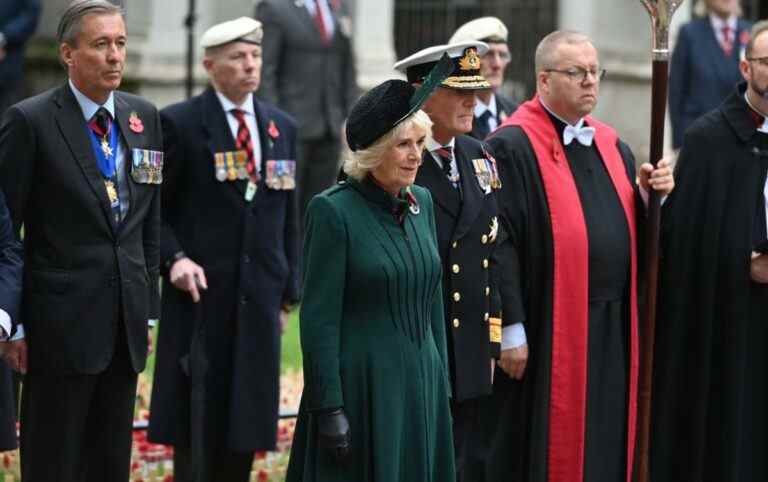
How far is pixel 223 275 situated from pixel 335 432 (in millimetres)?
2074

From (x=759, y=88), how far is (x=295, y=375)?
378 cm

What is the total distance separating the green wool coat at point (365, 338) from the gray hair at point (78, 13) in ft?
3.95

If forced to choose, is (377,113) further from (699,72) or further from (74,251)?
(699,72)

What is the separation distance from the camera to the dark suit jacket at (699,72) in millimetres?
12844

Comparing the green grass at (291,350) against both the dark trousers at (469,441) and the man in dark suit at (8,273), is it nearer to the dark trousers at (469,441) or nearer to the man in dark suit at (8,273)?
the dark trousers at (469,441)

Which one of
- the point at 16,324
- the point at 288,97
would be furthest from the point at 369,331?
the point at 288,97

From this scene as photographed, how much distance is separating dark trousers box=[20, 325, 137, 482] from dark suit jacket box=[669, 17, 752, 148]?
23.8 feet

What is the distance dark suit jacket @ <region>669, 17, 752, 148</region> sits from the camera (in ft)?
42.1

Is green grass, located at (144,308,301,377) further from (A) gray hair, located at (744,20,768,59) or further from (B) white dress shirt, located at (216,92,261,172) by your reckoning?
(A) gray hair, located at (744,20,768,59)

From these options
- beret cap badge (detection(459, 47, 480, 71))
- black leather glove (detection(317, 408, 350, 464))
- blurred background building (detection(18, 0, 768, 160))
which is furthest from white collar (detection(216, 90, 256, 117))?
blurred background building (detection(18, 0, 768, 160))

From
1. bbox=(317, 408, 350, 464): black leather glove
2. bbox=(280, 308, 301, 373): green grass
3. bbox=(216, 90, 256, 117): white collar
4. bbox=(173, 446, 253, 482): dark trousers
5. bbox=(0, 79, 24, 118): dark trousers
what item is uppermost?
bbox=(216, 90, 256, 117): white collar

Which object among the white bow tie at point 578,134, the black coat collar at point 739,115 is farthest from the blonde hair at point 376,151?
the black coat collar at point 739,115

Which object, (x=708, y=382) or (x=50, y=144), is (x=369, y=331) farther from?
(x=708, y=382)

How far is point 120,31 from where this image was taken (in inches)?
249
